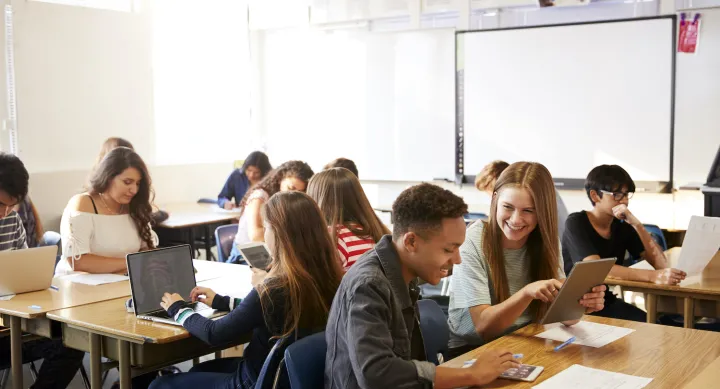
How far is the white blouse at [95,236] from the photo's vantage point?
3928mm

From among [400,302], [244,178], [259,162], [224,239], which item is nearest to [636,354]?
[400,302]

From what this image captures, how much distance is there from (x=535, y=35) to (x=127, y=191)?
162 inches

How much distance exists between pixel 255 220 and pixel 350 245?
4.66 ft

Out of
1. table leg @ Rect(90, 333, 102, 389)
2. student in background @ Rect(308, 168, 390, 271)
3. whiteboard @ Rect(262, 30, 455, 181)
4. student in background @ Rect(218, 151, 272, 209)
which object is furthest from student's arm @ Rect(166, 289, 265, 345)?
whiteboard @ Rect(262, 30, 455, 181)

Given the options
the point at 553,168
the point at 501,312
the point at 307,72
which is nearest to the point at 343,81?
the point at 307,72

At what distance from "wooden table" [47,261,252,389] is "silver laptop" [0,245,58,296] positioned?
40 cm

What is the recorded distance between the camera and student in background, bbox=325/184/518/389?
6.36ft

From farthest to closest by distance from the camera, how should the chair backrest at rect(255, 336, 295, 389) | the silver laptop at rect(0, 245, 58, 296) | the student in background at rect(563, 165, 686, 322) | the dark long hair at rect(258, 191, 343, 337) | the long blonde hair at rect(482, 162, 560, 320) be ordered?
1. the student in background at rect(563, 165, 686, 322)
2. the silver laptop at rect(0, 245, 58, 296)
3. the long blonde hair at rect(482, 162, 560, 320)
4. the dark long hair at rect(258, 191, 343, 337)
5. the chair backrest at rect(255, 336, 295, 389)

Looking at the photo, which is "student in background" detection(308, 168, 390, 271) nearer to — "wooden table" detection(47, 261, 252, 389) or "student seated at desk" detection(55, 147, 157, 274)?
"wooden table" detection(47, 261, 252, 389)

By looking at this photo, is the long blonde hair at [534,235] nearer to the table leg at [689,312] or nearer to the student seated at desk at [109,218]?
the table leg at [689,312]

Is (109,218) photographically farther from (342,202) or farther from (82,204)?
(342,202)

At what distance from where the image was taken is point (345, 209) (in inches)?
146

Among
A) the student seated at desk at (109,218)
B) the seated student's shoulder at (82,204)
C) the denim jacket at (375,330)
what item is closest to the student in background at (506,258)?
the denim jacket at (375,330)

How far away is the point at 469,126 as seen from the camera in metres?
7.23
